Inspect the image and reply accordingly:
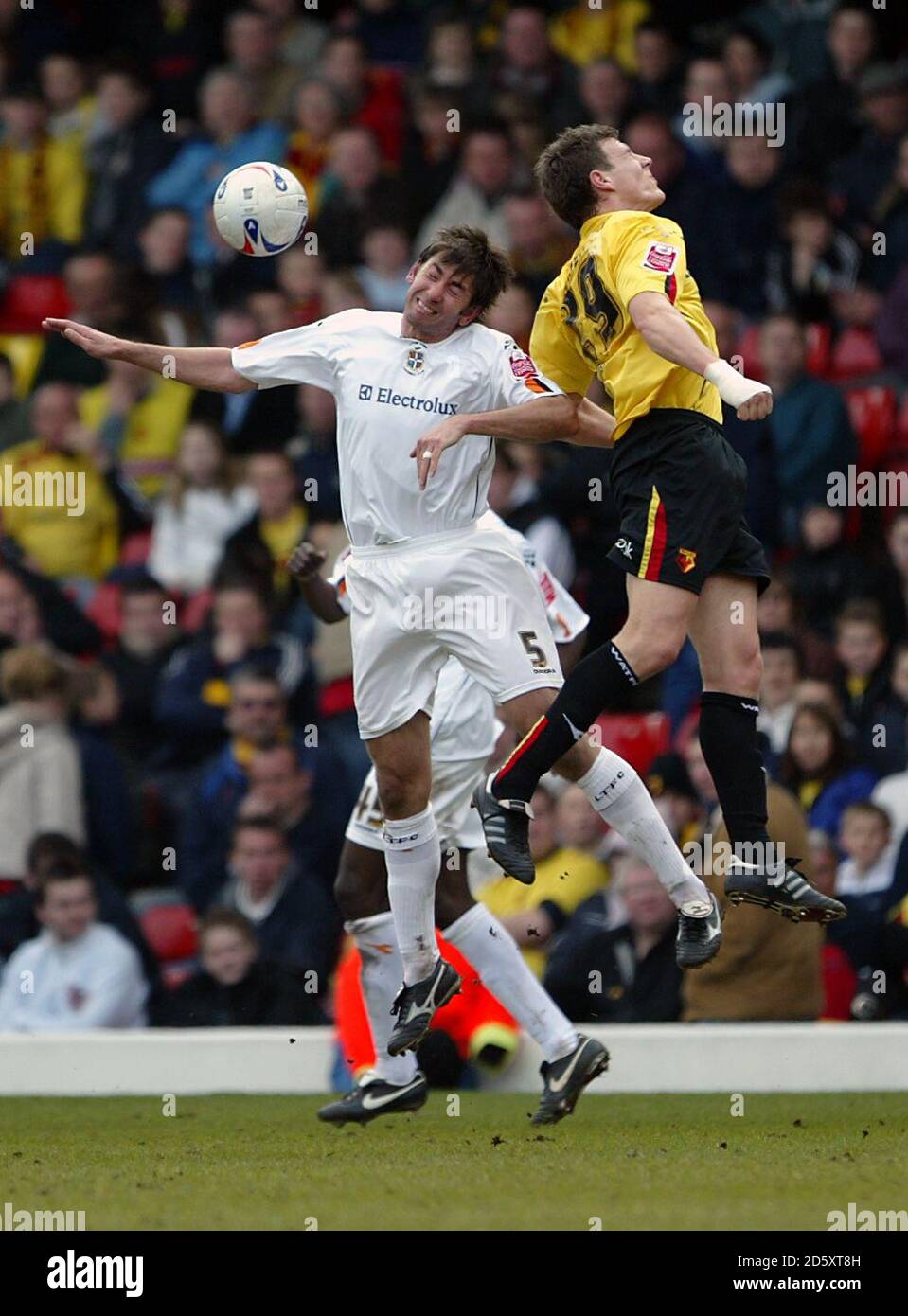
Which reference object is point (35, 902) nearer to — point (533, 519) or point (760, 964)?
point (533, 519)

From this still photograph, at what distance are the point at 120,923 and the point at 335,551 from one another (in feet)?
7.13

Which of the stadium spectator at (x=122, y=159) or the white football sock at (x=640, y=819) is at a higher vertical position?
the stadium spectator at (x=122, y=159)

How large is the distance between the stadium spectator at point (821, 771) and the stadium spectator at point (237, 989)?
2428 millimetres

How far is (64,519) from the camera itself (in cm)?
1271

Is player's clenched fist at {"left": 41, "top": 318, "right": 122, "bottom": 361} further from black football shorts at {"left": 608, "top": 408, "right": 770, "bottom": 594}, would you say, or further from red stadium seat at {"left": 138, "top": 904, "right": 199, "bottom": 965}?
red stadium seat at {"left": 138, "top": 904, "right": 199, "bottom": 965}

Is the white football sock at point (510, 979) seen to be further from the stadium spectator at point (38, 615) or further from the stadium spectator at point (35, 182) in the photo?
the stadium spectator at point (35, 182)

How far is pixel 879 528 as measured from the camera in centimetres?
1178

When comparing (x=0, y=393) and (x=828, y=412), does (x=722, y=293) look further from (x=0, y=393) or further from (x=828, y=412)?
(x=0, y=393)

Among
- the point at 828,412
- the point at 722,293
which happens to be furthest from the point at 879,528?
the point at 722,293

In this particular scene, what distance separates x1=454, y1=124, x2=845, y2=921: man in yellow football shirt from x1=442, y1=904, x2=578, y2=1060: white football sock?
0.82m

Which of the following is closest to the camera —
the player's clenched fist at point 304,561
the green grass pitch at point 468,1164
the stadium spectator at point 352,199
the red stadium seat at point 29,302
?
the green grass pitch at point 468,1164

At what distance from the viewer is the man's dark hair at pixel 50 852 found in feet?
35.5

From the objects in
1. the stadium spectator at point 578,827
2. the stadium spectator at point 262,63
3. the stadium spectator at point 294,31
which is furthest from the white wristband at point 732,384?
the stadium spectator at point 294,31

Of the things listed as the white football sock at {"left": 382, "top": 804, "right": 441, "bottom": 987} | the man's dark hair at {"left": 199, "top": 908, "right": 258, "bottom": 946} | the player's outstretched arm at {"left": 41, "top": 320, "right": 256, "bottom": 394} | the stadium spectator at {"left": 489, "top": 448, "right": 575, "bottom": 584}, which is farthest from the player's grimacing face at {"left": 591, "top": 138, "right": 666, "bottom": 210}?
the man's dark hair at {"left": 199, "top": 908, "right": 258, "bottom": 946}
